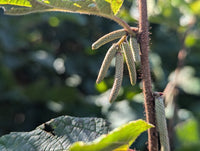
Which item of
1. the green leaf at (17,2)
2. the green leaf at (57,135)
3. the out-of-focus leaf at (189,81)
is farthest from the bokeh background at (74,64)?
the green leaf at (17,2)

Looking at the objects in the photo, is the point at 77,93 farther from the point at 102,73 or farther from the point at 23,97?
the point at 102,73

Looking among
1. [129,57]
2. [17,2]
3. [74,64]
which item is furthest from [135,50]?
[74,64]

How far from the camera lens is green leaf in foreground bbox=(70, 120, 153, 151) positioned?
2.66 ft

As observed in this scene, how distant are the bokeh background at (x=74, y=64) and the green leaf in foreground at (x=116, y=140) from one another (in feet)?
4.42

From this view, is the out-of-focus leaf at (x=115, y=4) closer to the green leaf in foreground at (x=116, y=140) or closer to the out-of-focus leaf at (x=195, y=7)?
the green leaf in foreground at (x=116, y=140)

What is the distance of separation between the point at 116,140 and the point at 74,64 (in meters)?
1.89

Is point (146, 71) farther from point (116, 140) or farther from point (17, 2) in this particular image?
point (17, 2)

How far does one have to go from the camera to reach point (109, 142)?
2.81 feet

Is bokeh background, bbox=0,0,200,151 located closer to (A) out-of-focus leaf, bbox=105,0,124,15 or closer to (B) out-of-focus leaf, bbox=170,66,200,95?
(B) out-of-focus leaf, bbox=170,66,200,95

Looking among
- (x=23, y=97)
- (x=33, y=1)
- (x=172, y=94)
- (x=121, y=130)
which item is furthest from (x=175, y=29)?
(x=121, y=130)

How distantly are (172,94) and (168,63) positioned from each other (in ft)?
1.36

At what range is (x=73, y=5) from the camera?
1160mm

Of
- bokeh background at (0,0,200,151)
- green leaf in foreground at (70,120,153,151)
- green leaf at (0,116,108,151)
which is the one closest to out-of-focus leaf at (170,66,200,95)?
bokeh background at (0,0,200,151)

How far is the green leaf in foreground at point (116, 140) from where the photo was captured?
81 cm
